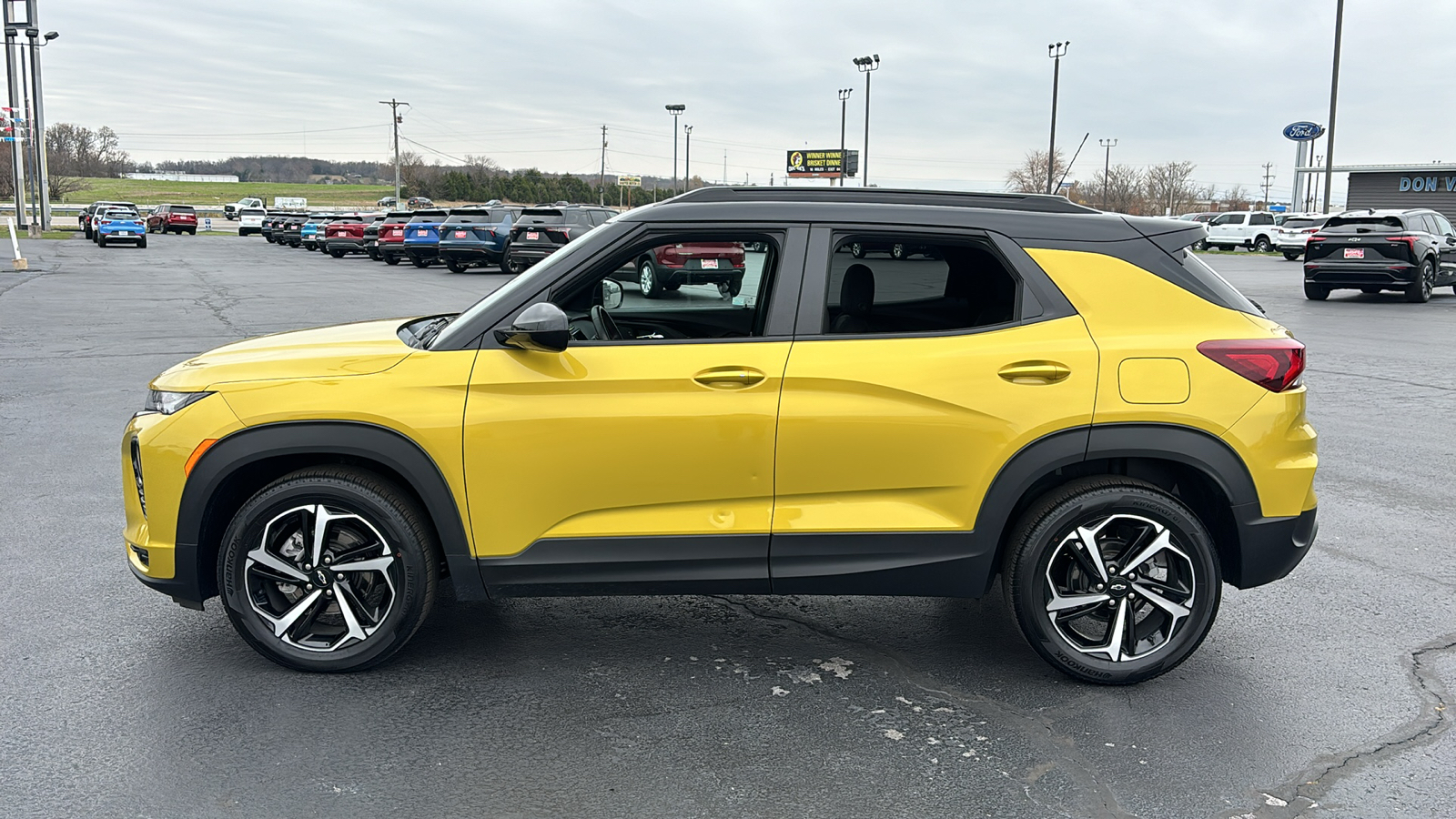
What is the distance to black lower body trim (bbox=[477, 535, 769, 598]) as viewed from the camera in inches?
155

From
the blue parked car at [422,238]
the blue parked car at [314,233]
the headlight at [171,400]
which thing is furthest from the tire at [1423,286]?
the blue parked car at [314,233]

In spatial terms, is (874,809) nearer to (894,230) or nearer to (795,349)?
(795,349)

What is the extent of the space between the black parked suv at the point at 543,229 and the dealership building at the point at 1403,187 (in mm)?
37044

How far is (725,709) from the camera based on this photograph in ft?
12.7

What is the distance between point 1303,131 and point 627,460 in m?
70.7

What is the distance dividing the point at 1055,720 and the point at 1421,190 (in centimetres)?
5571

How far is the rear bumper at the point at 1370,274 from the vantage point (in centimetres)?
2123

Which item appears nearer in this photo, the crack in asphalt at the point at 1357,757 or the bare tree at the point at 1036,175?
the crack in asphalt at the point at 1357,757

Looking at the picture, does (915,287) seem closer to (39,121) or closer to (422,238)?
(422,238)

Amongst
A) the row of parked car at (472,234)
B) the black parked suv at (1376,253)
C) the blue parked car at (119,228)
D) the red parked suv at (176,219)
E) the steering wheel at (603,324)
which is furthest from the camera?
the red parked suv at (176,219)

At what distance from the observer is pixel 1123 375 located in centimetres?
394

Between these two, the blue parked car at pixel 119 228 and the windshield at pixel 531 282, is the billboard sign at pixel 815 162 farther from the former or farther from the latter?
the windshield at pixel 531 282

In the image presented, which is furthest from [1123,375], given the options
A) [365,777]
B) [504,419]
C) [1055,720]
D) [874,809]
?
[365,777]

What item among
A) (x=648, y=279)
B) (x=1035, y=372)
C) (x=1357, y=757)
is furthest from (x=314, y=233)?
(x=1357, y=757)
